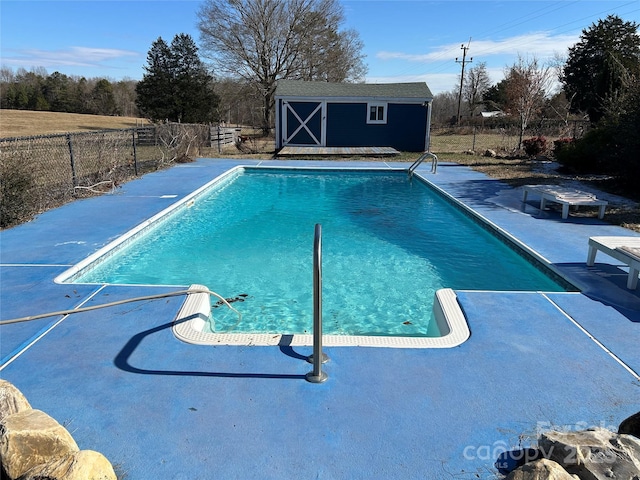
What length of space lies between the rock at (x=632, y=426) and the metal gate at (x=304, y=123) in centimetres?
1854

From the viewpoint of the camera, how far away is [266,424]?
2674 mm

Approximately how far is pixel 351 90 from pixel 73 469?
792 inches

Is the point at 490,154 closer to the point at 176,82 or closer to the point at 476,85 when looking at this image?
the point at 176,82

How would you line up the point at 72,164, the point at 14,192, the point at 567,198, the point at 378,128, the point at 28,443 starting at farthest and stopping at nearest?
1. the point at 378,128
2. the point at 72,164
3. the point at 567,198
4. the point at 14,192
5. the point at 28,443

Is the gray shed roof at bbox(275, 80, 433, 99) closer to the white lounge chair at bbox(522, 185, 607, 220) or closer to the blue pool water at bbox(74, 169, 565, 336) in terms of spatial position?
the blue pool water at bbox(74, 169, 565, 336)

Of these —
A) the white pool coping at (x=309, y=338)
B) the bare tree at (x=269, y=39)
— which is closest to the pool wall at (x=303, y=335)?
the white pool coping at (x=309, y=338)

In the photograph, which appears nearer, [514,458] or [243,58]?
[514,458]

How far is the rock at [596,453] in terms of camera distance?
2.04m

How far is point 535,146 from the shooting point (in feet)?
55.6

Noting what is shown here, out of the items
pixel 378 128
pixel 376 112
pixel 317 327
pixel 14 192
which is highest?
pixel 376 112

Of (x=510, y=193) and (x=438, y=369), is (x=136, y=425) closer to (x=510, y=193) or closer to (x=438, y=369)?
(x=438, y=369)

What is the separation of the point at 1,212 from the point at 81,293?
369cm

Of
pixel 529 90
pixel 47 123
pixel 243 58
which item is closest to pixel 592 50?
pixel 529 90

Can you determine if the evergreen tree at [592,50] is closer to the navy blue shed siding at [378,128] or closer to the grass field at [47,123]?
the navy blue shed siding at [378,128]
